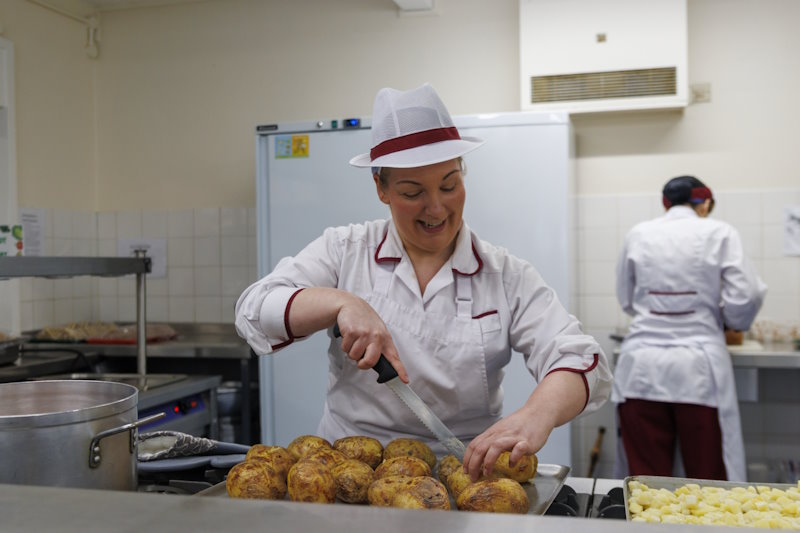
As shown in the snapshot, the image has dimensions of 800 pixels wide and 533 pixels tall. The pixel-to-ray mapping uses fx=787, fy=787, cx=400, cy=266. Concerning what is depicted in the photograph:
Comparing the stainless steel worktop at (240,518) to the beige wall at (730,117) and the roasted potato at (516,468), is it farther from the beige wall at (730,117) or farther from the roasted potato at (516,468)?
the beige wall at (730,117)

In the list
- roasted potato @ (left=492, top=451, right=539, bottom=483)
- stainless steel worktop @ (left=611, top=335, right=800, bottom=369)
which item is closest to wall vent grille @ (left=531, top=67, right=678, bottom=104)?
stainless steel worktop @ (left=611, top=335, right=800, bottom=369)

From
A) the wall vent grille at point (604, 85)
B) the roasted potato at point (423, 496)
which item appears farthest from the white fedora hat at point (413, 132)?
Answer: the wall vent grille at point (604, 85)

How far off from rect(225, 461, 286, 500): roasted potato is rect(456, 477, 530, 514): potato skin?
285mm

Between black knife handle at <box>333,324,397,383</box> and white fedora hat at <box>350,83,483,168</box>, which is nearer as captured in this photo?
black knife handle at <box>333,324,397,383</box>

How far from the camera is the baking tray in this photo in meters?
1.21

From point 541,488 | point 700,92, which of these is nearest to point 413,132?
point 541,488

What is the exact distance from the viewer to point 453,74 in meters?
4.24

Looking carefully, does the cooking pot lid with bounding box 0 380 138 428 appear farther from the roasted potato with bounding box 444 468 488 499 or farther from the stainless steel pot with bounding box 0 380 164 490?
the roasted potato with bounding box 444 468 488 499

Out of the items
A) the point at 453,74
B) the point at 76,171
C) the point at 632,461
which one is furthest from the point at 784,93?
the point at 76,171

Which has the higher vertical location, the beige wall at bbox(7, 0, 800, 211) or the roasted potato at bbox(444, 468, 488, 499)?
the beige wall at bbox(7, 0, 800, 211)

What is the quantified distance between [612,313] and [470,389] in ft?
8.31

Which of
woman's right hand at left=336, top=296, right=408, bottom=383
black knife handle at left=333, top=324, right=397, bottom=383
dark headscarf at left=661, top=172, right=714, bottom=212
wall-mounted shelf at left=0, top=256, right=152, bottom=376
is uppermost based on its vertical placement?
dark headscarf at left=661, top=172, right=714, bottom=212

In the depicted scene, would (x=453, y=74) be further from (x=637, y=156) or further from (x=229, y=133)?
(x=229, y=133)

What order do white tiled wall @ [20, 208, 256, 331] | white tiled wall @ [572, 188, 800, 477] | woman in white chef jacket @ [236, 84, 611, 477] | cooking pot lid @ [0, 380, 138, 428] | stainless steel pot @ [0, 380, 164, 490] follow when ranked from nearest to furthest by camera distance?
stainless steel pot @ [0, 380, 164, 490], cooking pot lid @ [0, 380, 138, 428], woman in white chef jacket @ [236, 84, 611, 477], white tiled wall @ [572, 188, 800, 477], white tiled wall @ [20, 208, 256, 331]
